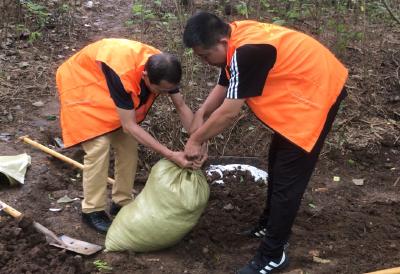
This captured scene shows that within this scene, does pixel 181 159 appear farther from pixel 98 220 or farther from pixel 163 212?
pixel 98 220

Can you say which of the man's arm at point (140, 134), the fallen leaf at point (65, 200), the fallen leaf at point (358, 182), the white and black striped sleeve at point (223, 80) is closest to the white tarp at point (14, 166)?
the fallen leaf at point (65, 200)

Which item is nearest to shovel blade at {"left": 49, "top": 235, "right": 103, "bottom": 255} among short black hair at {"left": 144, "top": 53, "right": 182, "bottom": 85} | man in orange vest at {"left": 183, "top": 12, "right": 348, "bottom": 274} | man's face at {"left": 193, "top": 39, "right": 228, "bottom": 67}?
man in orange vest at {"left": 183, "top": 12, "right": 348, "bottom": 274}

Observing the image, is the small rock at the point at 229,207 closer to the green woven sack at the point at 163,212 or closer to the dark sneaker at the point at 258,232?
the dark sneaker at the point at 258,232

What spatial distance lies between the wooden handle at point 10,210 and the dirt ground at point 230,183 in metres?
0.05

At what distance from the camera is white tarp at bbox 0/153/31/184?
12.5 feet

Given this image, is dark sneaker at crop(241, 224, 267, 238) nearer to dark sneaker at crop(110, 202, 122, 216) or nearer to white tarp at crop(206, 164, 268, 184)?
white tarp at crop(206, 164, 268, 184)

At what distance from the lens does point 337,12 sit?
612cm

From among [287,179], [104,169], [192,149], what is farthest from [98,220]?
[287,179]

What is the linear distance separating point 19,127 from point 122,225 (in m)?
2.14

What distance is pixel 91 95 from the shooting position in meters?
3.23

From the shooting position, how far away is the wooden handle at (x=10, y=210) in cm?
335

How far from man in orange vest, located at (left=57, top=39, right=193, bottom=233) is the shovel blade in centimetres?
22

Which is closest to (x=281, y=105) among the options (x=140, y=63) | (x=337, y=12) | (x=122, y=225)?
(x=140, y=63)

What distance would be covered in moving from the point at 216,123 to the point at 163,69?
45cm
